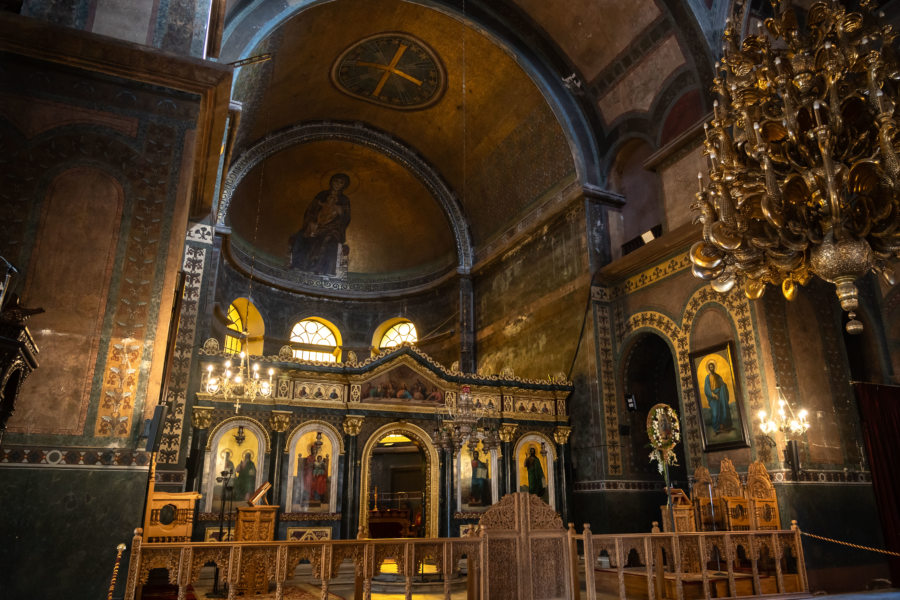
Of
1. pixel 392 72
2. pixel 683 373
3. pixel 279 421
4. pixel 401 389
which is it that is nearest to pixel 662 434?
pixel 683 373

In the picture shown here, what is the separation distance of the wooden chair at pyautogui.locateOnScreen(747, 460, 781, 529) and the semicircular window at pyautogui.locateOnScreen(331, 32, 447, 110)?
39.4 ft

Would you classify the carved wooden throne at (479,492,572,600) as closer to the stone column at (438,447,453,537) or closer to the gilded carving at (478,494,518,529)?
the gilded carving at (478,494,518,529)

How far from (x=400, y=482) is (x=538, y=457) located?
746cm

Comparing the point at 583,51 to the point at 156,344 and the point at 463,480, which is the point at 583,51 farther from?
the point at 156,344

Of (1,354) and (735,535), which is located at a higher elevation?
(1,354)

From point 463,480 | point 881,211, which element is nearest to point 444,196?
point 463,480

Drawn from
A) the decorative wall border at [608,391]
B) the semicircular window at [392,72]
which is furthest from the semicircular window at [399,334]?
the decorative wall border at [608,391]

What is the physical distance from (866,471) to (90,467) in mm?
11310

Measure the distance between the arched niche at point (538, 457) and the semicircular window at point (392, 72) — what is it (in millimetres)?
9540

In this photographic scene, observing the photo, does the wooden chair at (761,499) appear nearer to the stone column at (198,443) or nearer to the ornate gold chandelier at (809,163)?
the ornate gold chandelier at (809,163)

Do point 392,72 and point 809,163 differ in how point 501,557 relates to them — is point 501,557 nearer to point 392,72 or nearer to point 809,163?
point 809,163

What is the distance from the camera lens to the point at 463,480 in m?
13.3

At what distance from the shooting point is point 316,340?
63.8 feet

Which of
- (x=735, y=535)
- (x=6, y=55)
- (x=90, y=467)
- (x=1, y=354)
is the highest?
(x=6, y=55)
